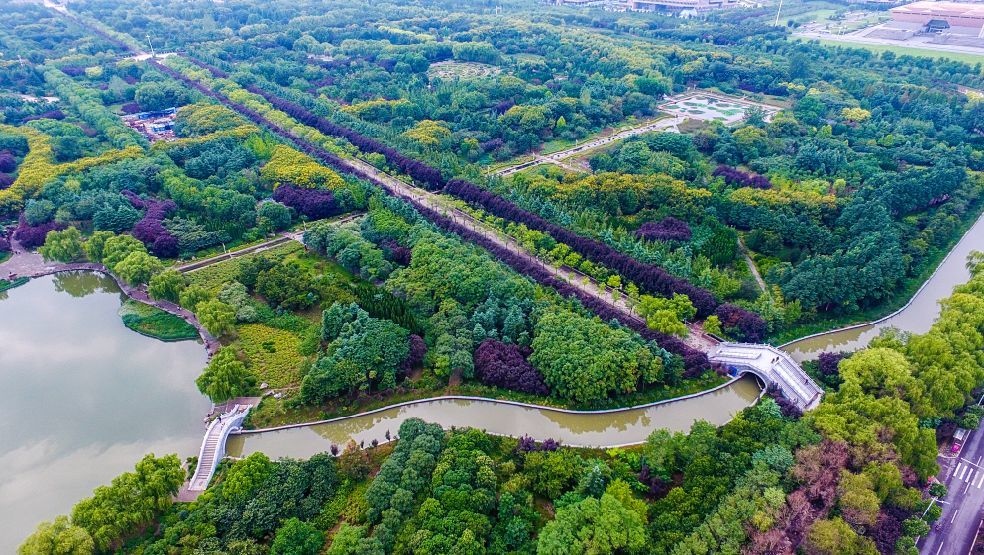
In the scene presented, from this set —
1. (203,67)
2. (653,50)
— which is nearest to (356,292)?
(203,67)

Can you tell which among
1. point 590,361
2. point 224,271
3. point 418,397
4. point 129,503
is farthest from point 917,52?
point 129,503

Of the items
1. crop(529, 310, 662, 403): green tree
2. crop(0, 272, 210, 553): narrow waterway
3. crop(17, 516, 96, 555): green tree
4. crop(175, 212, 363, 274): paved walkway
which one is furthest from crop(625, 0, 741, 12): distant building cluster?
crop(17, 516, 96, 555): green tree

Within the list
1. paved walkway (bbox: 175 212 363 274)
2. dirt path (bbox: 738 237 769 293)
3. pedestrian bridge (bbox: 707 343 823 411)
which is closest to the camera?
pedestrian bridge (bbox: 707 343 823 411)

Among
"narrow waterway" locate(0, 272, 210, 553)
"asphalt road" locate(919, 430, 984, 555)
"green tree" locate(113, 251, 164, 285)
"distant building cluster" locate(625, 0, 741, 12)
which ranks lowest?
"asphalt road" locate(919, 430, 984, 555)

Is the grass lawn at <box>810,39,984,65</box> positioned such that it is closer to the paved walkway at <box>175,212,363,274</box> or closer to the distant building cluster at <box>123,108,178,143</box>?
the paved walkway at <box>175,212,363,274</box>

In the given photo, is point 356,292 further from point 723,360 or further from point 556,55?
point 556,55

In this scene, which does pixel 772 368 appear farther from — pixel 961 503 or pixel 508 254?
pixel 508 254
